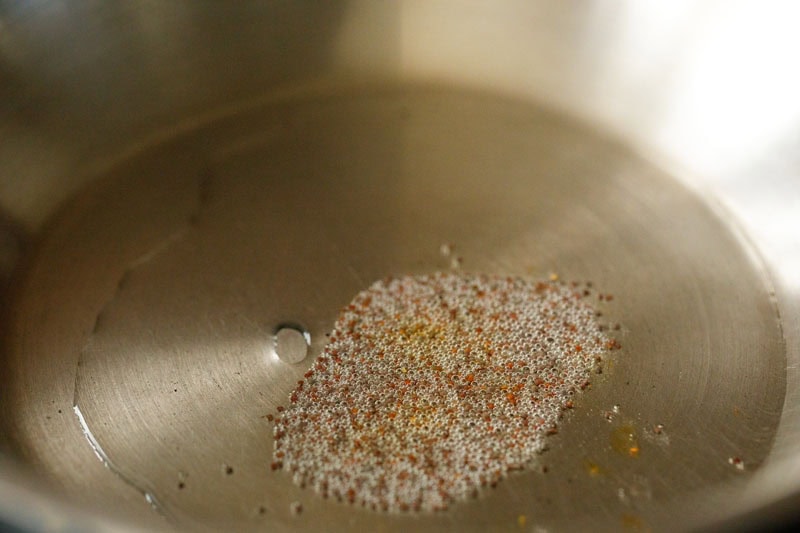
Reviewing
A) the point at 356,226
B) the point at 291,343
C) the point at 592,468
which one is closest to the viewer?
the point at 592,468

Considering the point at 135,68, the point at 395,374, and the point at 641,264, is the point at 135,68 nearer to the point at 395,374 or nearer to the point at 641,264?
the point at 395,374

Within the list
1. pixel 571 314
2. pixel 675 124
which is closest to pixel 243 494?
pixel 571 314

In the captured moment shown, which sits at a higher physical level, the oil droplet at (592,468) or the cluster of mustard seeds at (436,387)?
the cluster of mustard seeds at (436,387)

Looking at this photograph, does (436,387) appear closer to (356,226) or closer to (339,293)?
(339,293)

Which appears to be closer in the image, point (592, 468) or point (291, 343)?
point (592, 468)

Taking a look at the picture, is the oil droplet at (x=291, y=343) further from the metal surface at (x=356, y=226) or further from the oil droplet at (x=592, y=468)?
the oil droplet at (x=592, y=468)

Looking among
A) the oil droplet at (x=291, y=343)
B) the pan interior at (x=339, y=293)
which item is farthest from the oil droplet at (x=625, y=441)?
the oil droplet at (x=291, y=343)

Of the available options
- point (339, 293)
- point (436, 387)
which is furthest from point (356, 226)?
point (436, 387)
